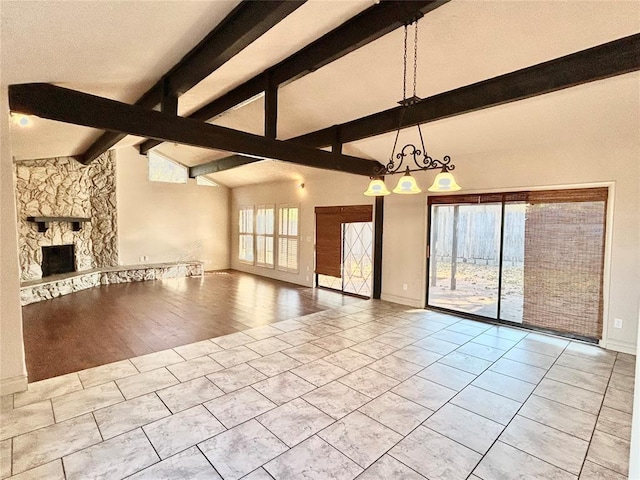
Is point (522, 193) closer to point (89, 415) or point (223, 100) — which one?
point (223, 100)

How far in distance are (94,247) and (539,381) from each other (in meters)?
9.85

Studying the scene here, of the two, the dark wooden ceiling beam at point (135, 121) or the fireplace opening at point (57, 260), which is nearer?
the dark wooden ceiling beam at point (135, 121)

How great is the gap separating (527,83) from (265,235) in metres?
7.71

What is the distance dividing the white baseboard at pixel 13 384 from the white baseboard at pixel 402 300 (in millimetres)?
5572

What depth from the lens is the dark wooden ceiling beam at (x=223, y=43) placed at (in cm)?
229

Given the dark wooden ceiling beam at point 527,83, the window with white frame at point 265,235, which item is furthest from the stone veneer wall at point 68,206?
the dark wooden ceiling beam at point 527,83

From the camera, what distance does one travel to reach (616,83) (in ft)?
10.9

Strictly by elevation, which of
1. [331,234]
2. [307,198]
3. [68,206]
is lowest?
[331,234]

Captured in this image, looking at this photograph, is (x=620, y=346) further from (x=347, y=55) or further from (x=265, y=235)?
(x=265, y=235)

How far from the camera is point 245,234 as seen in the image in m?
10.7

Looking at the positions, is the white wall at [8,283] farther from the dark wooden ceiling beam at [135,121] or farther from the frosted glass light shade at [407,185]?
the frosted glass light shade at [407,185]

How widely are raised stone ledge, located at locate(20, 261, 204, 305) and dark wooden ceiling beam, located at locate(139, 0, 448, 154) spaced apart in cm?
512

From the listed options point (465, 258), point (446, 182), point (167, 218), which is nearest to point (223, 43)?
point (446, 182)

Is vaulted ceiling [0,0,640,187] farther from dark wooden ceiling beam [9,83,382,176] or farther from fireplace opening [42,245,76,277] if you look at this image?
fireplace opening [42,245,76,277]
